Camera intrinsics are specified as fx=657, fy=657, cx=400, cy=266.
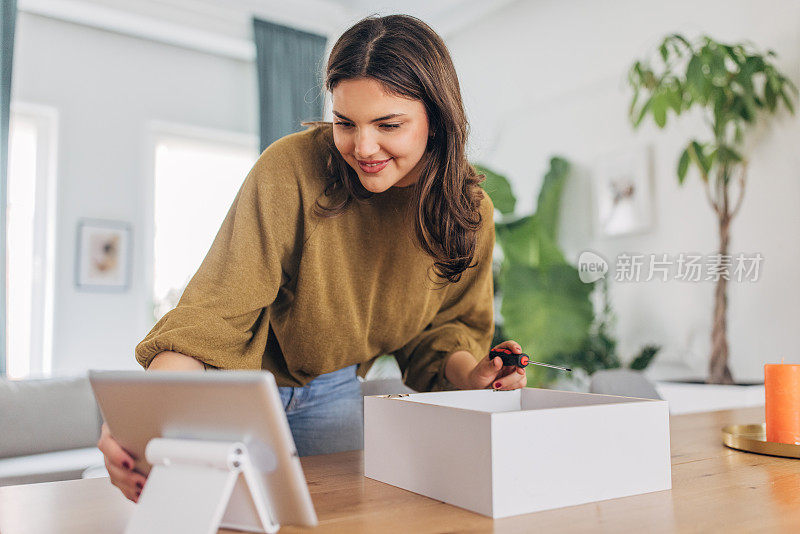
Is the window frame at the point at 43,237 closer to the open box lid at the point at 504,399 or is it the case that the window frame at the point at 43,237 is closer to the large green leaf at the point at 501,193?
the large green leaf at the point at 501,193

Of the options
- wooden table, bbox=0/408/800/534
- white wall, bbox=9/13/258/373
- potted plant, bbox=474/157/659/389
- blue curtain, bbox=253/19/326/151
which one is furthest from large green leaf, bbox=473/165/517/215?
wooden table, bbox=0/408/800/534

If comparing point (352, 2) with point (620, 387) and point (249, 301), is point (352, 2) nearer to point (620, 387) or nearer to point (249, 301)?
point (620, 387)

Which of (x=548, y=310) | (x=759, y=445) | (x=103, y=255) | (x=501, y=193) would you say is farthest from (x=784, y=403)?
(x=103, y=255)

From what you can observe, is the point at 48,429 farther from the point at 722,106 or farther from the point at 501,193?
the point at 722,106

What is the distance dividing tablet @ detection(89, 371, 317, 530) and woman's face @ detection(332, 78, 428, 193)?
53 centimetres

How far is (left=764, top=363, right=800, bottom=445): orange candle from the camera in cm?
99

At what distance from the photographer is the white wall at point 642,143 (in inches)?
110

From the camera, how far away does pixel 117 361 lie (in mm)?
4242

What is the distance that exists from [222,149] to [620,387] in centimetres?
371

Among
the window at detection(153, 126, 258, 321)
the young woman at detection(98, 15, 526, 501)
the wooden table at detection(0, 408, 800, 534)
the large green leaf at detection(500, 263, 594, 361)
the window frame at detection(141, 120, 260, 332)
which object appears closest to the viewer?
the wooden table at detection(0, 408, 800, 534)

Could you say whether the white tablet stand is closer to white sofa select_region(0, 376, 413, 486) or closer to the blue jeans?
the blue jeans

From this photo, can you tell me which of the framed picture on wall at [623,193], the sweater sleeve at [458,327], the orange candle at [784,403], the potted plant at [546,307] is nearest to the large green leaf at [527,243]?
the potted plant at [546,307]

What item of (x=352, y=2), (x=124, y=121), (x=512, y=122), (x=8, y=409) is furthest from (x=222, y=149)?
(x=8, y=409)

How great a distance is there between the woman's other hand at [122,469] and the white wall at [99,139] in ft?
12.5
